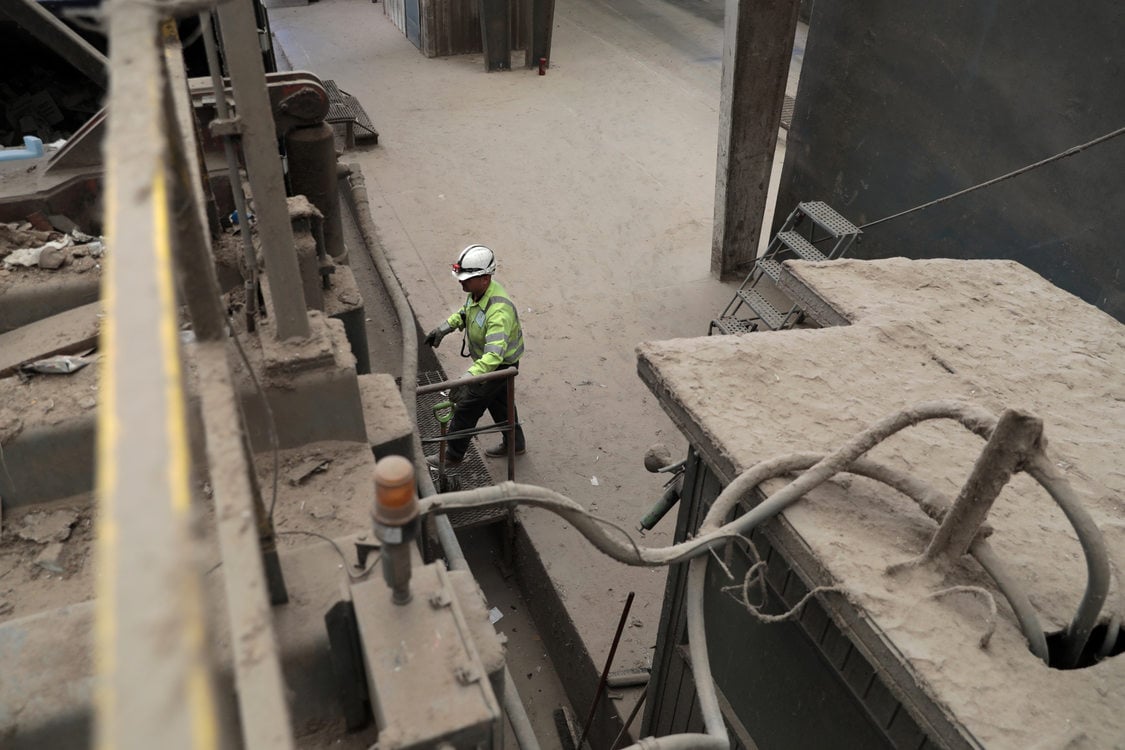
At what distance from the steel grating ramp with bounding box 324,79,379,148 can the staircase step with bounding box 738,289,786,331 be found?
6.20 m

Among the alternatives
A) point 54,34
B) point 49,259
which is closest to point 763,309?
point 49,259

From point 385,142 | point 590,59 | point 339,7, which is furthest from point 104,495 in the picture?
point 339,7

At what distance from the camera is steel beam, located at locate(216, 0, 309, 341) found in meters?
2.81

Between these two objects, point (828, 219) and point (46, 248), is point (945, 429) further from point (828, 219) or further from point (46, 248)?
point (828, 219)

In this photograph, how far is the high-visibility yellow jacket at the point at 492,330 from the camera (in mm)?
6117

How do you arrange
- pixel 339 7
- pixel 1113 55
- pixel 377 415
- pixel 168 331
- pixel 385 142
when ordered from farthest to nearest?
pixel 339 7, pixel 385 142, pixel 1113 55, pixel 377 415, pixel 168 331

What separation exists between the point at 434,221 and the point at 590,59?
681 cm

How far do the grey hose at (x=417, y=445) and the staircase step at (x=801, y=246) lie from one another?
3.96 m

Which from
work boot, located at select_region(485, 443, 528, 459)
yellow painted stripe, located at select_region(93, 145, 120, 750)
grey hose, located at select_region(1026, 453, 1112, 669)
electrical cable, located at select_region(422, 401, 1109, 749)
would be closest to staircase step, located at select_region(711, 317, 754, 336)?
work boot, located at select_region(485, 443, 528, 459)

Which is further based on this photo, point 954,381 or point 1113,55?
point 1113,55

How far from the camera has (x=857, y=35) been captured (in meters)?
7.59

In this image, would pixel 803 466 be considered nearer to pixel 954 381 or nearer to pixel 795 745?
pixel 954 381

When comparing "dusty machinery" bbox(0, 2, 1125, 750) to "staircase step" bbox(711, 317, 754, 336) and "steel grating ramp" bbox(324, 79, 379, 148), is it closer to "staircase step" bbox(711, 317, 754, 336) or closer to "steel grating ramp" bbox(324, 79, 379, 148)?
"staircase step" bbox(711, 317, 754, 336)

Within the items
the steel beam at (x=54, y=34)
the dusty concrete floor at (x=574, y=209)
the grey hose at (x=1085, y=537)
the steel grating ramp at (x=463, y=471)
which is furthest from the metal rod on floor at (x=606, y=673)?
the steel beam at (x=54, y=34)
